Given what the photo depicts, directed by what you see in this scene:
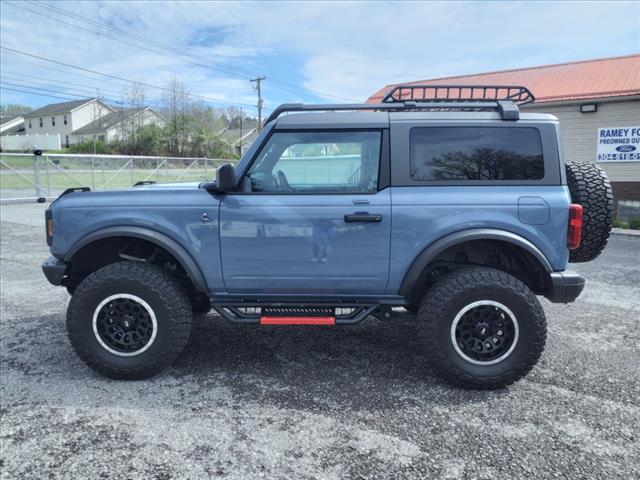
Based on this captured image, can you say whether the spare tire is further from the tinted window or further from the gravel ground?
the gravel ground

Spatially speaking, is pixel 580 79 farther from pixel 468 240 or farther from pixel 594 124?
pixel 468 240

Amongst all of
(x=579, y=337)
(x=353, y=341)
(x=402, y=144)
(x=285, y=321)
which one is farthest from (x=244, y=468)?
(x=579, y=337)

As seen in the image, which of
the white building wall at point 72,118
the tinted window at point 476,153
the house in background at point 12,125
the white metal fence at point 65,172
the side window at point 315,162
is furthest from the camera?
the house in background at point 12,125

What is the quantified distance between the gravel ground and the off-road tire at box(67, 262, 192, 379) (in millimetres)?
147

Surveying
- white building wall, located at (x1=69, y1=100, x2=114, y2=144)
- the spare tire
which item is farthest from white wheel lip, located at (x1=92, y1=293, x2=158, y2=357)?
white building wall, located at (x1=69, y1=100, x2=114, y2=144)

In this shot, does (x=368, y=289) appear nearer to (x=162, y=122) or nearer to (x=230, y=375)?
(x=230, y=375)

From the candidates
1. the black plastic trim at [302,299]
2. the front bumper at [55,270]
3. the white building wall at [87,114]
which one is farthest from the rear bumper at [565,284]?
the white building wall at [87,114]

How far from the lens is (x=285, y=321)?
3.44m

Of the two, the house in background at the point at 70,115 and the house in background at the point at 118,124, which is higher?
the house in background at the point at 70,115

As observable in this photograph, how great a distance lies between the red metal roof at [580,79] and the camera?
12.7m

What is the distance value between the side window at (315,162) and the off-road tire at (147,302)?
105cm

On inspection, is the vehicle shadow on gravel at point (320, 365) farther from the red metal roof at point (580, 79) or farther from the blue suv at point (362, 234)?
the red metal roof at point (580, 79)

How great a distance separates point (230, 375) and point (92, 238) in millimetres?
1473

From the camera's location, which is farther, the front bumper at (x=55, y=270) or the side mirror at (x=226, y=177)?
the front bumper at (x=55, y=270)
